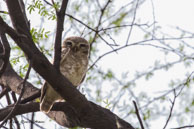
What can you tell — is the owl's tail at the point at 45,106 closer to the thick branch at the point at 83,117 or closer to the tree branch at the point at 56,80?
the thick branch at the point at 83,117

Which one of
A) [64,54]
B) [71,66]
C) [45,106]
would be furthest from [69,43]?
[45,106]

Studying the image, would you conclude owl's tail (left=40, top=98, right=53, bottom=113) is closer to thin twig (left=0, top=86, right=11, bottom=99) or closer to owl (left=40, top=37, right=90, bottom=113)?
owl (left=40, top=37, right=90, bottom=113)

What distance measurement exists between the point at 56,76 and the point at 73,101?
0.29 metres

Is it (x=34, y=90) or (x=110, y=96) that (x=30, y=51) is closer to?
(x=34, y=90)

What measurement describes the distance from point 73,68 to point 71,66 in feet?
0.10

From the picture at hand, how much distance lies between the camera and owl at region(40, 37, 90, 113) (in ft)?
10.5

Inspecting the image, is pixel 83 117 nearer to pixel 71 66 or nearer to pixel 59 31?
pixel 59 31

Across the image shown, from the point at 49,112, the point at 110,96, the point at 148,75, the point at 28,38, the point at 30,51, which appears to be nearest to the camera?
the point at 30,51

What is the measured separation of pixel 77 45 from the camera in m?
3.91

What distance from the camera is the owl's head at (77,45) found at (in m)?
3.87

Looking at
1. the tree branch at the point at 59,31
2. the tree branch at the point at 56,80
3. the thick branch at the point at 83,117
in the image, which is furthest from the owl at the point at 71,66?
the tree branch at the point at 59,31

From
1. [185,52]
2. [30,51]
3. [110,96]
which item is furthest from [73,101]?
[185,52]

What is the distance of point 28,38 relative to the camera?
2375 millimetres

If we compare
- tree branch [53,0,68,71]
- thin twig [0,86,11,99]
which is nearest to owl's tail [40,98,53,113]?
thin twig [0,86,11,99]
